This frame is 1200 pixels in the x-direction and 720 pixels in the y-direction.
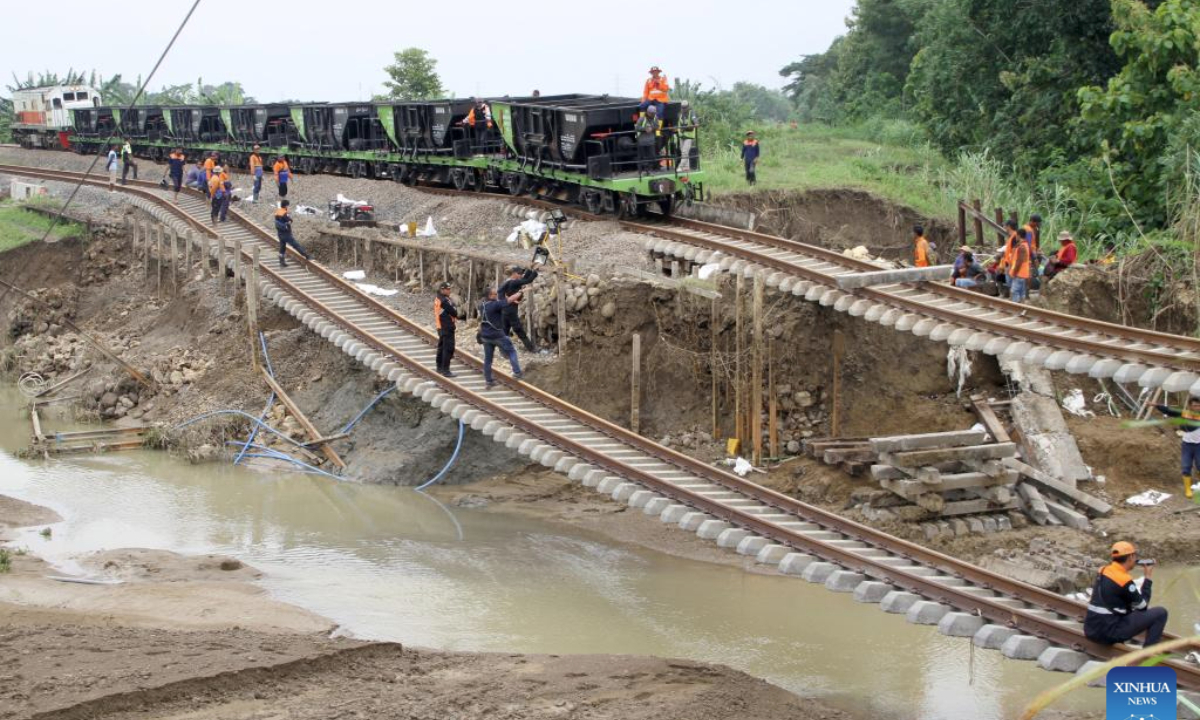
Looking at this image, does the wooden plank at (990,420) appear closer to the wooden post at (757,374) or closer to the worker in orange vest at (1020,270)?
the worker in orange vest at (1020,270)

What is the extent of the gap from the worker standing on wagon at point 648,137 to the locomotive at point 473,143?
0.32ft

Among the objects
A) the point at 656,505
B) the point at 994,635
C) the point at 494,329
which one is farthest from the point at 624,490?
the point at 994,635

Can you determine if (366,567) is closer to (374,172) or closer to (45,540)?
(45,540)

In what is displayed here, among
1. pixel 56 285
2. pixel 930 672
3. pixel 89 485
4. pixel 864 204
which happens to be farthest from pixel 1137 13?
pixel 56 285

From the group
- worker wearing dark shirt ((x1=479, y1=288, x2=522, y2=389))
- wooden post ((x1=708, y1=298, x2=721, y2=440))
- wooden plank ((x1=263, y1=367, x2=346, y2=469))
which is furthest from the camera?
wooden plank ((x1=263, y1=367, x2=346, y2=469))

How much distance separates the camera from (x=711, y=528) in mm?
13852

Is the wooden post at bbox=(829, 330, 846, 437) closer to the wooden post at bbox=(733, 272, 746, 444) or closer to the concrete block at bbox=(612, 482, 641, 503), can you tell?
the wooden post at bbox=(733, 272, 746, 444)

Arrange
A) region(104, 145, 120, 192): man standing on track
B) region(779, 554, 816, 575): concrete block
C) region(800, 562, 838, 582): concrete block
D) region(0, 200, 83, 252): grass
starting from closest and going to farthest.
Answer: region(800, 562, 838, 582): concrete block
region(779, 554, 816, 575): concrete block
region(0, 200, 83, 252): grass
region(104, 145, 120, 192): man standing on track

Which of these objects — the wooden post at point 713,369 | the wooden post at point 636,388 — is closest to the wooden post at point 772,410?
the wooden post at point 713,369

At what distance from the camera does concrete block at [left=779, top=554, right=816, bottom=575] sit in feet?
42.0

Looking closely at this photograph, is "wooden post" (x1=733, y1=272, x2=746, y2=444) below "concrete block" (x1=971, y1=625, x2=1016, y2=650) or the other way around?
the other way around

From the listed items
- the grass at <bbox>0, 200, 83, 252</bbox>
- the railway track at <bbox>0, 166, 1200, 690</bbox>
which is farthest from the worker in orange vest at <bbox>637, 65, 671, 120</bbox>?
the grass at <bbox>0, 200, 83, 252</bbox>

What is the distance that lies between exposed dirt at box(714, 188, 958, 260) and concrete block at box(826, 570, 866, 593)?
46.7 feet

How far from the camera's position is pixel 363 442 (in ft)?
70.5
